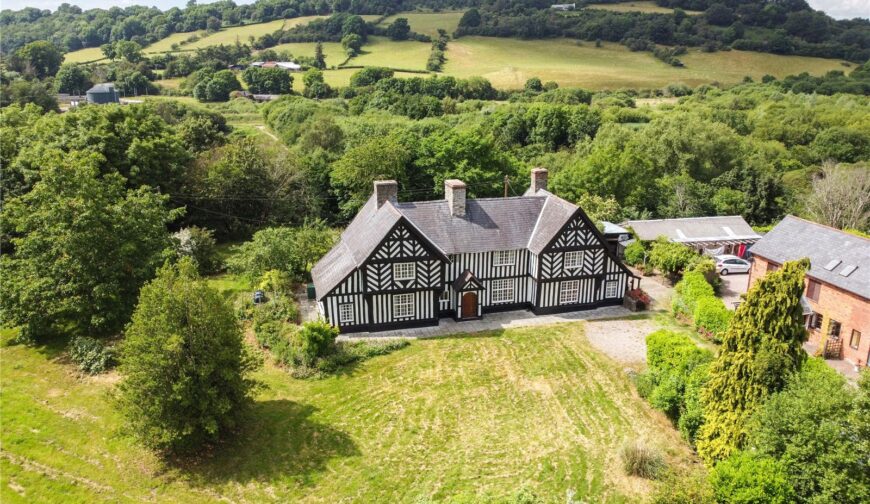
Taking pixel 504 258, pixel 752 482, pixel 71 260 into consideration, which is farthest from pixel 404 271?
pixel 752 482

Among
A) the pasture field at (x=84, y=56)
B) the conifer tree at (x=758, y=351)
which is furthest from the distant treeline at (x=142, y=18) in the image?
the conifer tree at (x=758, y=351)

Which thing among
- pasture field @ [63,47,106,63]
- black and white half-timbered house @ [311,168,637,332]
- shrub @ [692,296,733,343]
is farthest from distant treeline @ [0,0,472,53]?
shrub @ [692,296,733,343]

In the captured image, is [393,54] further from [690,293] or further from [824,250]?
[824,250]

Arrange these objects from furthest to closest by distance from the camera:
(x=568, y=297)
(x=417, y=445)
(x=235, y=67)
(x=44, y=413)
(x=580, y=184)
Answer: (x=235, y=67) < (x=580, y=184) < (x=568, y=297) < (x=44, y=413) < (x=417, y=445)

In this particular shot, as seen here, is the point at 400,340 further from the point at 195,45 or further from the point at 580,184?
the point at 195,45

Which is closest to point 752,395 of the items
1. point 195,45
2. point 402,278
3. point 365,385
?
point 365,385

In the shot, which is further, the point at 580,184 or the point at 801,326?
the point at 580,184
